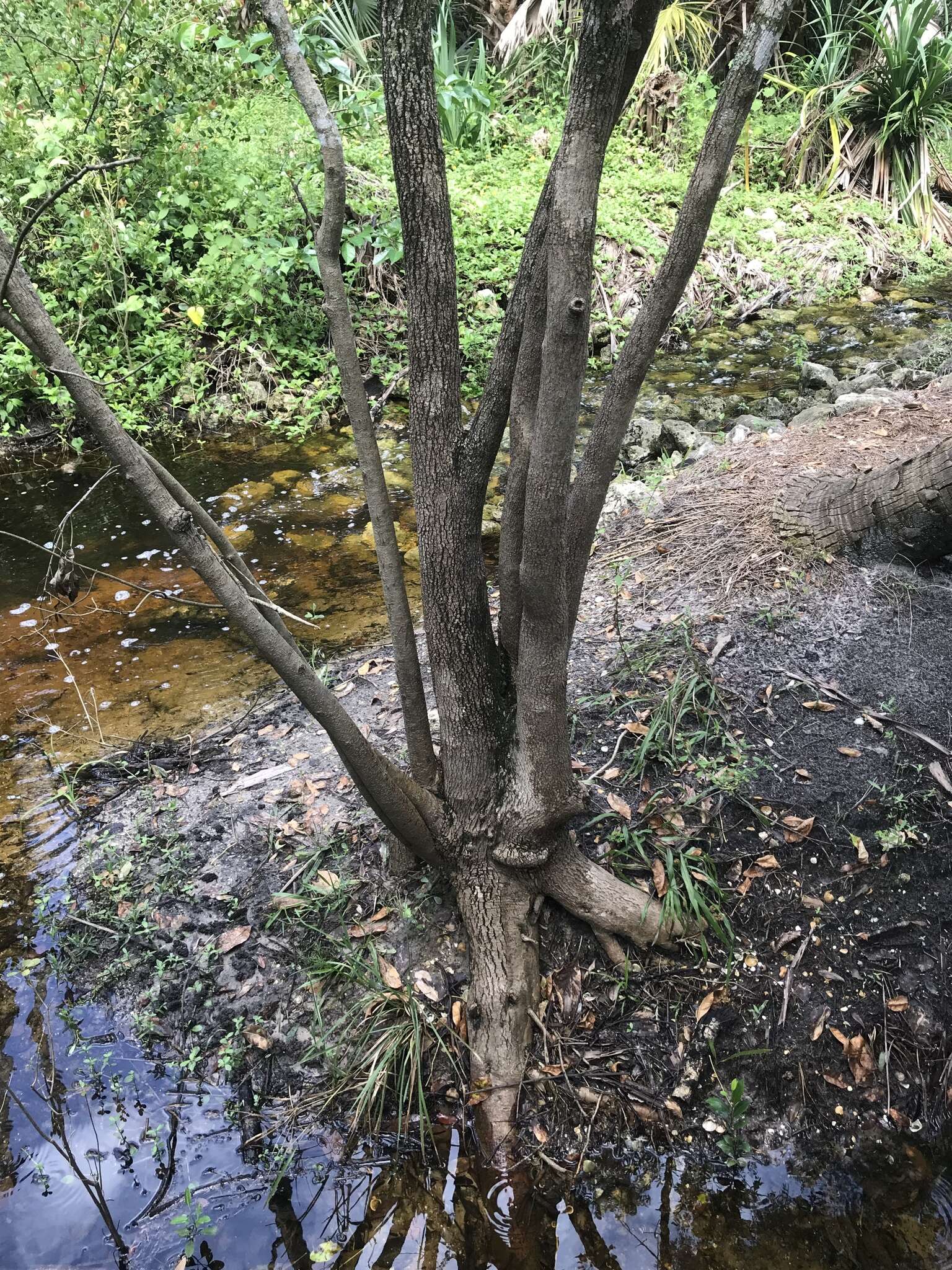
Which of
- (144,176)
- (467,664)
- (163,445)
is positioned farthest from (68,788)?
(144,176)

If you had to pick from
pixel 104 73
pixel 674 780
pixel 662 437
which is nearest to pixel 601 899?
pixel 674 780

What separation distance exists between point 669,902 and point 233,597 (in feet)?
5.19

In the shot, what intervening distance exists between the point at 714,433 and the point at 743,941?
436 cm

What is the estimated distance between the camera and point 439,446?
2268 mm

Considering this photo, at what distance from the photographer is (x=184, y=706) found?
405 cm

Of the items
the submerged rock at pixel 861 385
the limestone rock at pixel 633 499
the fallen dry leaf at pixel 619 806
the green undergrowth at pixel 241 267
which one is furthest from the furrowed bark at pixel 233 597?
the submerged rock at pixel 861 385

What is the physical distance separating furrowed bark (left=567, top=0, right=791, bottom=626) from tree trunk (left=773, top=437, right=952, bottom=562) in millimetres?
1839

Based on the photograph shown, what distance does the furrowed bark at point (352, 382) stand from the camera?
192 centimetres

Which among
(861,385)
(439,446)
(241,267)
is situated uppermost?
(241,267)

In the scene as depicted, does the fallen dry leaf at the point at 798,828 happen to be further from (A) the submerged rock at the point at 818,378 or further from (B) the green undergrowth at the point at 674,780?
(A) the submerged rock at the point at 818,378

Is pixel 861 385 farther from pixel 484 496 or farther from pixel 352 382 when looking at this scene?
pixel 352 382

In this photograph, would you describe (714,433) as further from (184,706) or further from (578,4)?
(578,4)

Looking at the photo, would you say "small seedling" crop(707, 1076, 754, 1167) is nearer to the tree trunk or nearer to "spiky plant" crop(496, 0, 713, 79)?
the tree trunk

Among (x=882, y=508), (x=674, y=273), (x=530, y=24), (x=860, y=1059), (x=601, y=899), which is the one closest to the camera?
(x=674, y=273)
